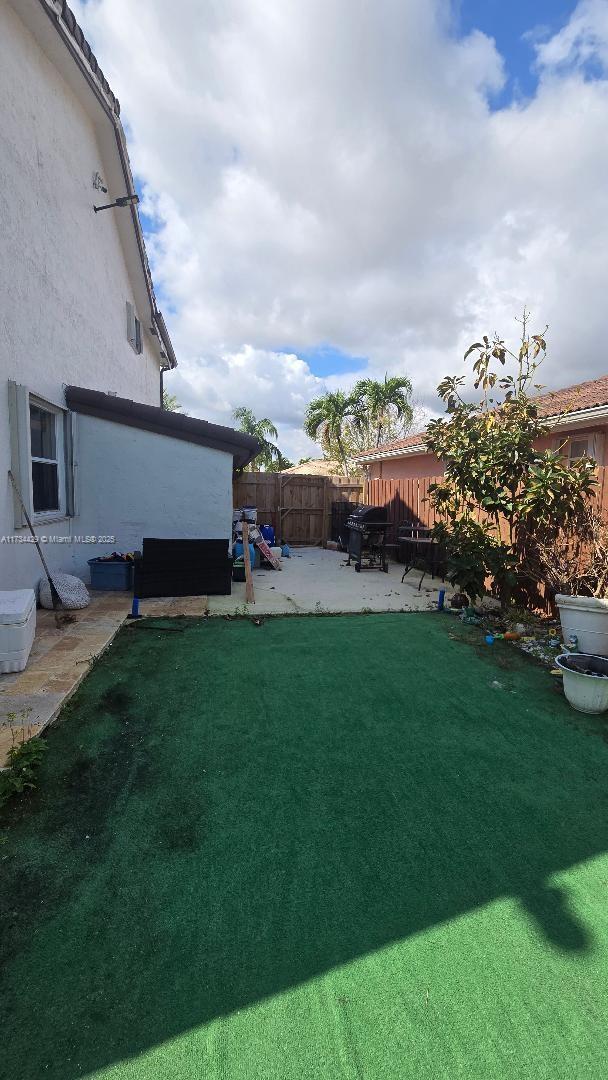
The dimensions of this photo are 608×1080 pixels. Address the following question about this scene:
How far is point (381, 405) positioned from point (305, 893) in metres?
25.3

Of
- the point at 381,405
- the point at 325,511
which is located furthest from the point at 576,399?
the point at 381,405

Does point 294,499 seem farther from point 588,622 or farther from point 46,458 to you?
point 588,622

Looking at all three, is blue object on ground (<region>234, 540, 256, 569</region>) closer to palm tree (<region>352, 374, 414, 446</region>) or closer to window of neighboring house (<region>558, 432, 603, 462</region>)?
window of neighboring house (<region>558, 432, 603, 462</region>)

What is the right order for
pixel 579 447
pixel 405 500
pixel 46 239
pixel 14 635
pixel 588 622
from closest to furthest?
pixel 14 635, pixel 588 622, pixel 46 239, pixel 579 447, pixel 405 500

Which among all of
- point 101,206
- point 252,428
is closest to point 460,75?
point 101,206

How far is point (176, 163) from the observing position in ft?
23.5

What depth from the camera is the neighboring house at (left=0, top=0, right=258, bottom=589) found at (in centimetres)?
456

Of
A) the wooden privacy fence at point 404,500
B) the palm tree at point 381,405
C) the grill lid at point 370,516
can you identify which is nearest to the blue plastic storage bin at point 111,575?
the grill lid at point 370,516

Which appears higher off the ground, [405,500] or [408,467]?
[408,467]

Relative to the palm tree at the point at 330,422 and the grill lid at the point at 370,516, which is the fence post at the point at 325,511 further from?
the palm tree at the point at 330,422

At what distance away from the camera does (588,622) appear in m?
4.45

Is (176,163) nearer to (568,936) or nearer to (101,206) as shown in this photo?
(101,206)

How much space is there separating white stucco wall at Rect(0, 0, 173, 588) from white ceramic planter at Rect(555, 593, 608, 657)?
571cm

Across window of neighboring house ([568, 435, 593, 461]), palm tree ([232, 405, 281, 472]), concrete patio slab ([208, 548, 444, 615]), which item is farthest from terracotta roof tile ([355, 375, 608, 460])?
palm tree ([232, 405, 281, 472])
